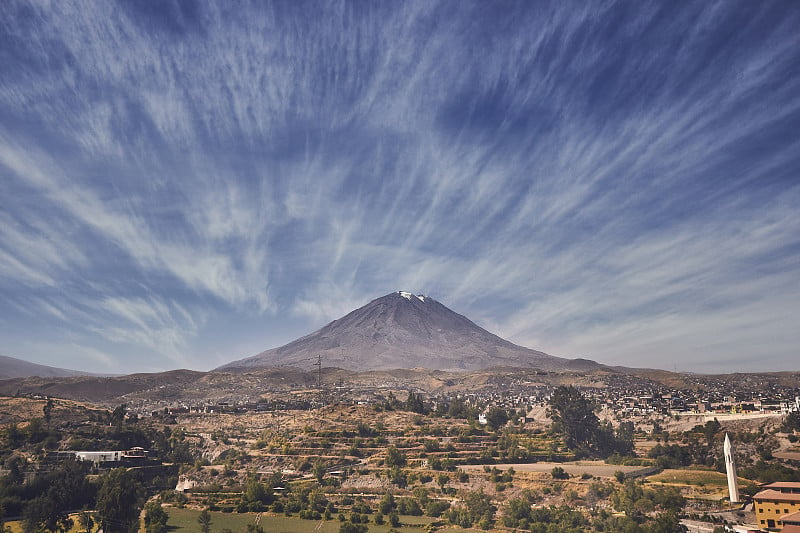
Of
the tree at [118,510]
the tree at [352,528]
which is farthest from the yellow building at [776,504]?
the tree at [118,510]

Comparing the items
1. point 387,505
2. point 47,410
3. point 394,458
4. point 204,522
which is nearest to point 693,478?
point 387,505

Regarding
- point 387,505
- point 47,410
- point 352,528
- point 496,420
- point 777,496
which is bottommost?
point 352,528

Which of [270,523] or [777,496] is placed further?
[270,523]

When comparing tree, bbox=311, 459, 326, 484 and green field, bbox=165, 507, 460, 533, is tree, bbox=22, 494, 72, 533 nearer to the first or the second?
green field, bbox=165, 507, 460, 533

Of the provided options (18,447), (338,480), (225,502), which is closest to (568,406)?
(338,480)

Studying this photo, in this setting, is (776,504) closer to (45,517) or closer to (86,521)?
(86,521)

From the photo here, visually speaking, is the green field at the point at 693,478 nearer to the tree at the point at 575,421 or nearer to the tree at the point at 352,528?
the tree at the point at 575,421

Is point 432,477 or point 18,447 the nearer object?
point 432,477

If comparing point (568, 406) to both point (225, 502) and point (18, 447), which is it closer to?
point (225, 502)
